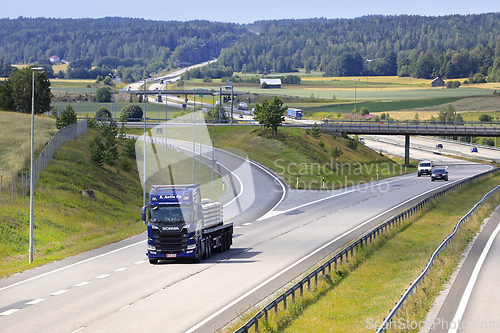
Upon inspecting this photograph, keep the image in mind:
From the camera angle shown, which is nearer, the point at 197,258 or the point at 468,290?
the point at 468,290

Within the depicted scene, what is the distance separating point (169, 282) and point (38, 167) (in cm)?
2723

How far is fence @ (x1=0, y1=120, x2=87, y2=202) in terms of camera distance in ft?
125

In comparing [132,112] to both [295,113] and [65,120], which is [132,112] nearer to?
[295,113]

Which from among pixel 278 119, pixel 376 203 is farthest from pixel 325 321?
pixel 278 119

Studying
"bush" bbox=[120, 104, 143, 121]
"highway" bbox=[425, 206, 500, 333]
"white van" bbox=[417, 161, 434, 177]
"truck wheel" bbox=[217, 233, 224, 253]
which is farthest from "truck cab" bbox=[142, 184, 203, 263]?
"bush" bbox=[120, 104, 143, 121]

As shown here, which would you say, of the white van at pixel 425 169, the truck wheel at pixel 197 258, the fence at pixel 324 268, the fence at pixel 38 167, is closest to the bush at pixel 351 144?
the white van at pixel 425 169

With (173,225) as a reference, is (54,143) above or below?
above

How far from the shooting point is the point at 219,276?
2216cm

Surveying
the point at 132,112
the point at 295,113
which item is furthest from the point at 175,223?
the point at 295,113

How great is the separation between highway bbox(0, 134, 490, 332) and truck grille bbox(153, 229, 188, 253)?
830 millimetres

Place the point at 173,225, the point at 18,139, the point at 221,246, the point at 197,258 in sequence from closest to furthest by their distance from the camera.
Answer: the point at 173,225, the point at 197,258, the point at 221,246, the point at 18,139

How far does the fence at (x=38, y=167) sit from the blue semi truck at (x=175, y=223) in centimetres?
1612

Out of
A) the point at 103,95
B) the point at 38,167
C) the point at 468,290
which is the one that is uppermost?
the point at 103,95

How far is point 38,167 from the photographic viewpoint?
43875 millimetres
